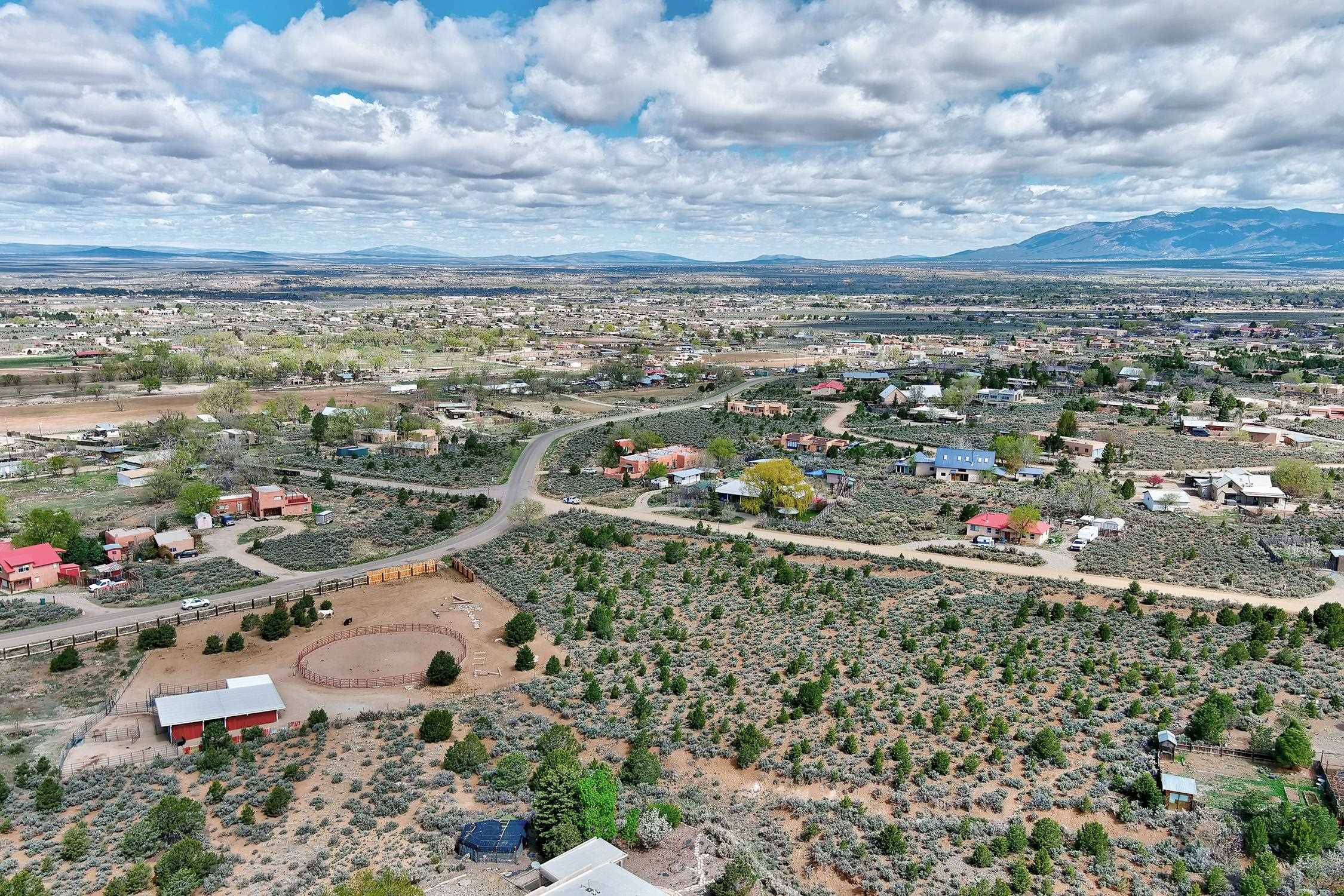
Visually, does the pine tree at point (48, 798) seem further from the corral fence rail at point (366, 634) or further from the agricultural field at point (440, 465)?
the agricultural field at point (440, 465)

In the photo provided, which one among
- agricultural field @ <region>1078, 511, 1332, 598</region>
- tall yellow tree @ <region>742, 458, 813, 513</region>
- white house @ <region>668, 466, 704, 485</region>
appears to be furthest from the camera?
white house @ <region>668, 466, 704, 485</region>

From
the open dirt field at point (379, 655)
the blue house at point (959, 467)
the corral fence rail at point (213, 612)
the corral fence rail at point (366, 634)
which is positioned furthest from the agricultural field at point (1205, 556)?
the corral fence rail at point (213, 612)

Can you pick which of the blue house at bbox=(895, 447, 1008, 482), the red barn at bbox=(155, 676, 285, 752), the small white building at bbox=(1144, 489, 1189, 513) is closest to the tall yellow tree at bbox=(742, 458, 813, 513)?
the blue house at bbox=(895, 447, 1008, 482)

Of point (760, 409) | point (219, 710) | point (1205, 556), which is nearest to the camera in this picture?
point (219, 710)

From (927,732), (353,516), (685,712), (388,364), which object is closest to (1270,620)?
(927,732)

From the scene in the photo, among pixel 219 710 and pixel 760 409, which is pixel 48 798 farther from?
pixel 760 409

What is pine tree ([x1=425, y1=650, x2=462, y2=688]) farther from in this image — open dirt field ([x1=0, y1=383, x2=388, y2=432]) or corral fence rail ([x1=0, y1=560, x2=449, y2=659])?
open dirt field ([x1=0, y1=383, x2=388, y2=432])

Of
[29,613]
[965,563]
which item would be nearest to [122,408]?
[29,613]
